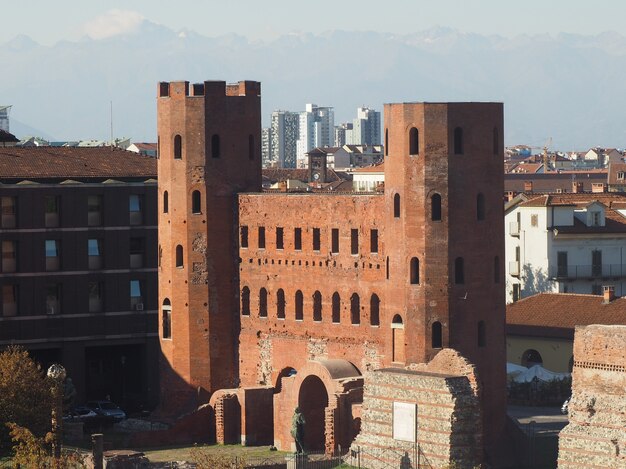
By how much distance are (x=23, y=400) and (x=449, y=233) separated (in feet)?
56.2

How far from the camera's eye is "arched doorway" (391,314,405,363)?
78.4m

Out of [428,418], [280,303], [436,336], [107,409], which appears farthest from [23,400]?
[107,409]

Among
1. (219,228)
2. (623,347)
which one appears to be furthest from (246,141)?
(623,347)

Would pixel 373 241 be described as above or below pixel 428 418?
above

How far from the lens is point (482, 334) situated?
7825 centimetres

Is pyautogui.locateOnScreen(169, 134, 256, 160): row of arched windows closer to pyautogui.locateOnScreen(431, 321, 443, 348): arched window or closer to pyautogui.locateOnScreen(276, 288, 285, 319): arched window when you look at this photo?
pyautogui.locateOnScreen(276, 288, 285, 319): arched window

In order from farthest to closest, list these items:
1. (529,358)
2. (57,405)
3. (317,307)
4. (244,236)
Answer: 1. (529,358)
2. (244,236)
3. (317,307)
4. (57,405)

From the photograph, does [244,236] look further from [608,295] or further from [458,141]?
[608,295]

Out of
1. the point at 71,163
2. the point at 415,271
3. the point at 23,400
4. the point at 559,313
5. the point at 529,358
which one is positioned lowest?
the point at 529,358

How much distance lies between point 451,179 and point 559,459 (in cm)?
1322

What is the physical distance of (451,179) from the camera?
253 ft

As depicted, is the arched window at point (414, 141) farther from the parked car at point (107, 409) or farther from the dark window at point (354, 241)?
the parked car at point (107, 409)

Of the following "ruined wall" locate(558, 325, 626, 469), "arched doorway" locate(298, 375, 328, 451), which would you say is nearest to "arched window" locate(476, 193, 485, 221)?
"arched doorway" locate(298, 375, 328, 451)

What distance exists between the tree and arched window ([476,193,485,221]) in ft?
57.4
